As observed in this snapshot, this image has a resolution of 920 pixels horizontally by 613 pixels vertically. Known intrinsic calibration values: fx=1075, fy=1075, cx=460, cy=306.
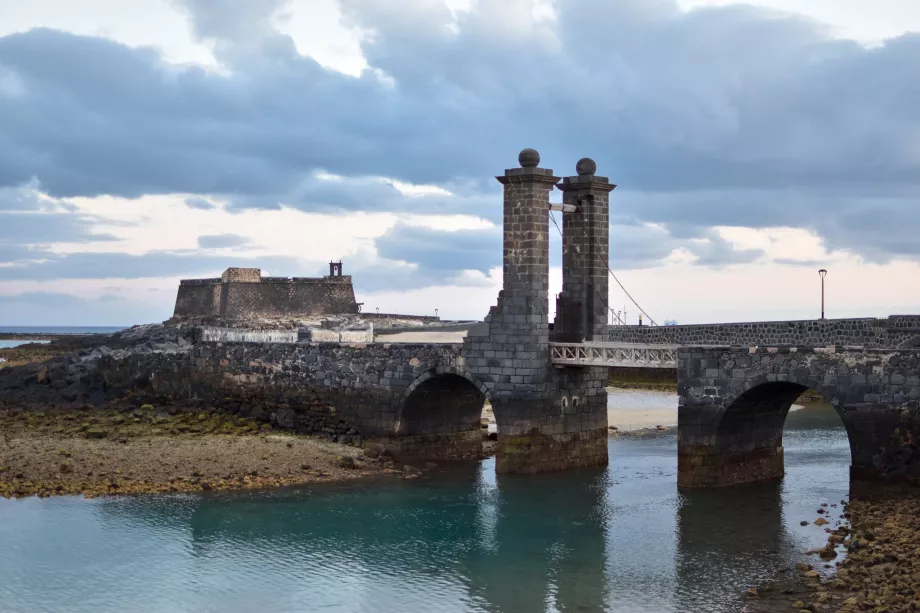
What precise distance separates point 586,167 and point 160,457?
13414 mm

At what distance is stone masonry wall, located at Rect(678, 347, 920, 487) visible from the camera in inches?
824

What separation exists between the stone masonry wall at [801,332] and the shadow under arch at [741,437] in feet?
21.1

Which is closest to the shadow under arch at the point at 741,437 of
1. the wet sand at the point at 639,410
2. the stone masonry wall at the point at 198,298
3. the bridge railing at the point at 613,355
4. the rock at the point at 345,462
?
the bridge railing at the point at 613,355

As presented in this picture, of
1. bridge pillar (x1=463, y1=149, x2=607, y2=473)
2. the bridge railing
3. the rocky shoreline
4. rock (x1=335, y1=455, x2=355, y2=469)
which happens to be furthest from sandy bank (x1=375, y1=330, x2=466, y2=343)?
the rocky shoreline

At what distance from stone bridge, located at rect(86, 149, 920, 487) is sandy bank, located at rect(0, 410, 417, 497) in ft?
5.20

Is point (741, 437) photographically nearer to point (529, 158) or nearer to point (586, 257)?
point (586, 257)

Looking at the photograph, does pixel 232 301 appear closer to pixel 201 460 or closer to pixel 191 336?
pixel 191 336

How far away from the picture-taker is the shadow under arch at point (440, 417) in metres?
28.9

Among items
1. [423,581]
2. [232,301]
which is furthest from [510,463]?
[232,301]

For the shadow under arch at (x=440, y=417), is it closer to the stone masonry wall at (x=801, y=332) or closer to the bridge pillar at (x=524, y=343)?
the bridge pillar at (x=524, y=343)

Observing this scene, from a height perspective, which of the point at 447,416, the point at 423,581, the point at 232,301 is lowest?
the point at 423,581

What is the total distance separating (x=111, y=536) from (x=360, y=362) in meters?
10.1

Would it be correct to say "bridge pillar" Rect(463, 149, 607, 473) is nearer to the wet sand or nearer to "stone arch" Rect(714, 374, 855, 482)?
"stone arch" Rect(714, 374, 855, 482)

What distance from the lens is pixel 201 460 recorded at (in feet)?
88.9
